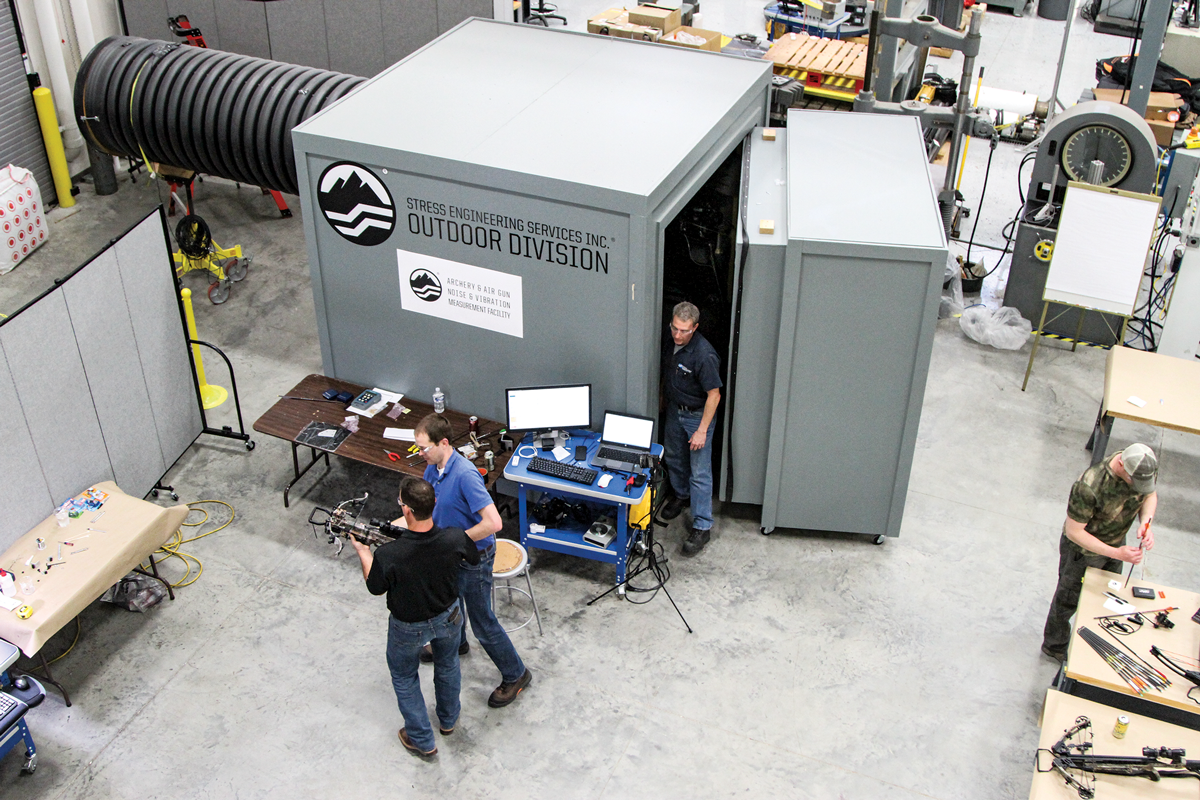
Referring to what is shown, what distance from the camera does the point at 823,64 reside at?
33.6 ft

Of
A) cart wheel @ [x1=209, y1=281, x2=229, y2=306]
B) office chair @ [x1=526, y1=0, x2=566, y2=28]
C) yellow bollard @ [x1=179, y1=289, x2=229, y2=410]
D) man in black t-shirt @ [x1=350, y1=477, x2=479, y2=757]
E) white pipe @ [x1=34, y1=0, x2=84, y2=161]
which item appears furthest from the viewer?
office chair @ [x1=526, y1=0, x2=566, y2=28]

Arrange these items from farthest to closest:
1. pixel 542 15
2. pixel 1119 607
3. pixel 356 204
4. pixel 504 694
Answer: pixel 542 15 → pixel 356 204 → pixel 504 694 → pixel 1119 607

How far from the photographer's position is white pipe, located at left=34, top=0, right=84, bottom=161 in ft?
30.6

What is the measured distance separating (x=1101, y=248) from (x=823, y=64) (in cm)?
383

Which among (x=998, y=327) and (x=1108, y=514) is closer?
(x=1108, y=514)

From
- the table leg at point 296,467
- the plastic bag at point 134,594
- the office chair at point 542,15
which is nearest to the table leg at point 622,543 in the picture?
the table leg at point 296,467

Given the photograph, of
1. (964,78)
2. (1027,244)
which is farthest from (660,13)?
(1027,244)

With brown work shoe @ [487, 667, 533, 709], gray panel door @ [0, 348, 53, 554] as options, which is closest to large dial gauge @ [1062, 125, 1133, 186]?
brown work shoe @ [487, 667, 533, 709]

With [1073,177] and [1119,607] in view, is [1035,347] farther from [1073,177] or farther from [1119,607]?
[1119,607]

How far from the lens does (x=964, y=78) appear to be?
24.9 ft

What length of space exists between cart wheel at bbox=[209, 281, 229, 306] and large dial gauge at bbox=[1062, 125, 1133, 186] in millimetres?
6637

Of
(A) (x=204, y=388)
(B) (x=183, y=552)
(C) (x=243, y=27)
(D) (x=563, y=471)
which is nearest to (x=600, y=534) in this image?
(D) (x=563, y=471)

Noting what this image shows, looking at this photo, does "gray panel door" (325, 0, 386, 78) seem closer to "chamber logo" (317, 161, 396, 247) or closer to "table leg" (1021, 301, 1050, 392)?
"chamber logo" (317, 161, 396, 247)

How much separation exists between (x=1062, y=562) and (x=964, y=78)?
3858mm
